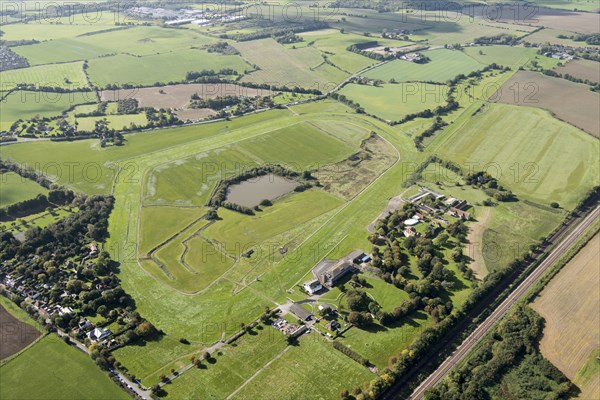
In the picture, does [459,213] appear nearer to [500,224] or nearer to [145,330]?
[500,224]

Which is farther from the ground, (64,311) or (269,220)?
(269,220)

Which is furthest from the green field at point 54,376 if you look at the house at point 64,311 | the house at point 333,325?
the house at point 333,325

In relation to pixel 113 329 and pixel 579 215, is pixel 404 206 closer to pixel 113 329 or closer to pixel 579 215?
pixel 579 215

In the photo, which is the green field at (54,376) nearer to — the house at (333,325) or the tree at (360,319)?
the house at (333,325)

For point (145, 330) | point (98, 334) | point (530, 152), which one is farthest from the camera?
point (530, 152)

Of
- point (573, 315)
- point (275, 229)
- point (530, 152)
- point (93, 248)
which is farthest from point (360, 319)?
point (530, 152)

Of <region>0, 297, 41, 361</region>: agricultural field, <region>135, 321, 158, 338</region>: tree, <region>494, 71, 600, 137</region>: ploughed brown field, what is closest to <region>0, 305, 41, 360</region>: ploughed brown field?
<region>0, 297, 41, 361</region>: agricultural field

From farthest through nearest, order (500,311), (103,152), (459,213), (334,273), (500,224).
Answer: (103,152)
(459,213)
(500,224)
(334,273)
(500,311)
